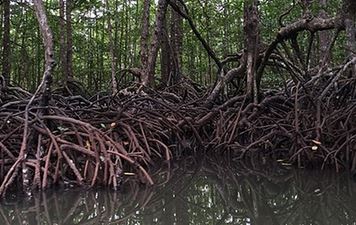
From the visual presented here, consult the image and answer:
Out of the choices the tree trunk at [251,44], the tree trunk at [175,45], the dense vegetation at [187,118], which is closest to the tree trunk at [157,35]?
the dense vegetation at [187,118]

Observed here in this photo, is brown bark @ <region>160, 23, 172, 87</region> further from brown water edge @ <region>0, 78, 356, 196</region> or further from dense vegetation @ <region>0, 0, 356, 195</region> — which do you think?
brown water edge @ <region>0, 78, 356, 196</region>

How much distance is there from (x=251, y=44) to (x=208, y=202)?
2.70 meters

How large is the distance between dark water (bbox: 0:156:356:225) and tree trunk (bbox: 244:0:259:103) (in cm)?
163

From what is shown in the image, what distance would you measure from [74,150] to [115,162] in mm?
313

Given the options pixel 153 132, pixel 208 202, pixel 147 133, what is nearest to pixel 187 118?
pixel 153 132

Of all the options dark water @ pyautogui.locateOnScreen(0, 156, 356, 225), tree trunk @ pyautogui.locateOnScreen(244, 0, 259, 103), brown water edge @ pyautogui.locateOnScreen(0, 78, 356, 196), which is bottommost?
dark water @ pyautogui.locateOnScreen(0, 156, 356, 225)

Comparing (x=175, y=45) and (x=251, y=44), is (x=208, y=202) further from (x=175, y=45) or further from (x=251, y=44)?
(x=175, y=45)

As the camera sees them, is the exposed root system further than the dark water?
Yes

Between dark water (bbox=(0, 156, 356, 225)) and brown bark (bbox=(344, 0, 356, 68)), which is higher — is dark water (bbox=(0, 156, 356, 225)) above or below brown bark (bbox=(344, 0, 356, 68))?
below

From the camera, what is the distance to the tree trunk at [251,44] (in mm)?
5629

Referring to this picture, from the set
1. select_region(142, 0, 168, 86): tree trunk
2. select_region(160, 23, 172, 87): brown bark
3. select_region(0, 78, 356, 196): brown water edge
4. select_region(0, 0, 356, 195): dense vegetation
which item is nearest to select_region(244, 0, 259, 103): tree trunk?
select_region(0, 0, 356, 195): dense vegetation

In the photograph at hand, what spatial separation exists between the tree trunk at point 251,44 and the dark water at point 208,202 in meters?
1.63

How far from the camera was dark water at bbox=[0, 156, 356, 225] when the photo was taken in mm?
2973

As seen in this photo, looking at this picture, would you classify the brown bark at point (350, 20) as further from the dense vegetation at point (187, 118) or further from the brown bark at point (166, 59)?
the brown bark at point (166, 59)
